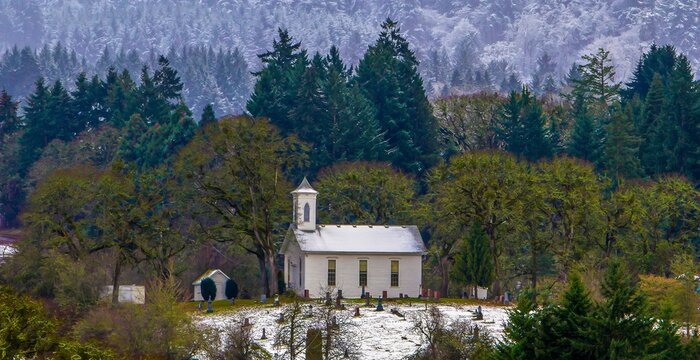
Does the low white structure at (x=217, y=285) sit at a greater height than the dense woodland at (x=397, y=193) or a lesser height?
lesser

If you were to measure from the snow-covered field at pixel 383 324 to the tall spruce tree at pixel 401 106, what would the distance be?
46968 millimetres

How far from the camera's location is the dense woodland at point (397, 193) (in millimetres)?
80125

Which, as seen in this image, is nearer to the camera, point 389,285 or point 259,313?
point 259,313

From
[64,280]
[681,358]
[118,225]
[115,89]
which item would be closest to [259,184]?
[118,225]

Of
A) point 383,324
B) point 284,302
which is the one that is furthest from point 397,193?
point 383,324

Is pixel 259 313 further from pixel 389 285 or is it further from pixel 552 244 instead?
pixel 552 244

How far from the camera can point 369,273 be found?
98.8 meters

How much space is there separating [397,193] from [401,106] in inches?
1225

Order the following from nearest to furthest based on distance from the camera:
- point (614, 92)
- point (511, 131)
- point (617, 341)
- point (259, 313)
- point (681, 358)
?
Result: point (617, 341) → point (681, 358) → point (259, 313) → point (511, 131) → point (614, 92)

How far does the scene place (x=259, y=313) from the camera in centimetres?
8638

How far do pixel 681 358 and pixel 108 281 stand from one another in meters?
43.7

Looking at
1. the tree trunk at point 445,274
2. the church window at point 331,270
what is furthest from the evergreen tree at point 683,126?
the church window at point 331,270

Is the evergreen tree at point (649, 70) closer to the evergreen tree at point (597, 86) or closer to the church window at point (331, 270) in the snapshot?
the evergreen tree at point (597, 86)

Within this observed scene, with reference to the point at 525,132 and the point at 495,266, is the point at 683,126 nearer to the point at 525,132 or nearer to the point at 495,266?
the point at 525,132
